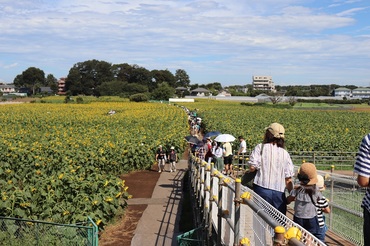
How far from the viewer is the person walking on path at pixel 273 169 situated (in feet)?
19.9

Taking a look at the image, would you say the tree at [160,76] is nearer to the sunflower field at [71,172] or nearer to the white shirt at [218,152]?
the sunflower field at [71,172]

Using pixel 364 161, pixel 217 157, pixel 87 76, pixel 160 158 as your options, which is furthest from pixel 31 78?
pixel 364 161

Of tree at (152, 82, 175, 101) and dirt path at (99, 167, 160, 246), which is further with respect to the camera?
tree at (152, 82, 175, 101)

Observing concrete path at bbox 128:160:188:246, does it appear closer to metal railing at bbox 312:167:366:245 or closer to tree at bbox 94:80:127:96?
metal railing at bbox 312:167:366:245

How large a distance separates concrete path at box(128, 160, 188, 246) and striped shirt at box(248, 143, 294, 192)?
179 inches

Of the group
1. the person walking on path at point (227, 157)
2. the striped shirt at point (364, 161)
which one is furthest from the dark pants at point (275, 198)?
the person walking on path at point (227, 157)

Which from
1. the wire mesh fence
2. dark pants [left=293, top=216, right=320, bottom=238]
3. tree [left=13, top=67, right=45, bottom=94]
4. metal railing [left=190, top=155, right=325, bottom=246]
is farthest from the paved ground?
tree [left=13, top=67, right=45, bottom=94]

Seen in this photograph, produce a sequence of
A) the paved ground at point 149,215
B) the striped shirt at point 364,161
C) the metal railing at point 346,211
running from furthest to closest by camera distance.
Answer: the paved ground at point 149,215, the metal railing at point 346,211, the striped shirt at point 364,161

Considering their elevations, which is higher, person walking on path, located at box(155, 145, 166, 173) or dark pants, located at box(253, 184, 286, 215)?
dark pants, located at box(253, 184, 286, 215)

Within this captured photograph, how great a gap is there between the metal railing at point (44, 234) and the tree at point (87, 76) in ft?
462

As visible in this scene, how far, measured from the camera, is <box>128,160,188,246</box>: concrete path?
10.3m

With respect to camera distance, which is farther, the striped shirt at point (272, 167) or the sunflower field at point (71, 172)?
the sunflower field at point (71, 172)

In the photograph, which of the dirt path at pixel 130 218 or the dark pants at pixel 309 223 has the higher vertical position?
the dark pants at pixel 309 223

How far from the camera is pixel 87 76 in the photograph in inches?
6048
